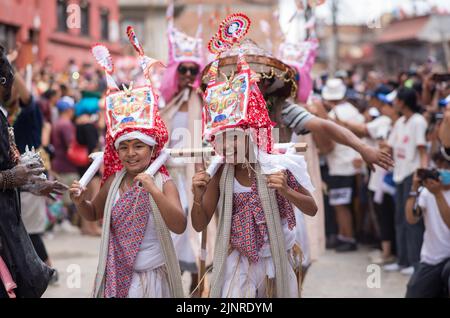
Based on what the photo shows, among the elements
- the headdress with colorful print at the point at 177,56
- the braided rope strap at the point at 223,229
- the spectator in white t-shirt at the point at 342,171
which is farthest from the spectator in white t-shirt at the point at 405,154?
the braided rope strap at the point at 223,229

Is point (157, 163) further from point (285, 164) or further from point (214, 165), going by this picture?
point (285, 164)

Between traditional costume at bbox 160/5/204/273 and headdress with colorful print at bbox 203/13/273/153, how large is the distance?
2.10m

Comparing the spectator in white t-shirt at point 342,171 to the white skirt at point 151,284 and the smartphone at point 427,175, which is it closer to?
the smartphone at point 427,175

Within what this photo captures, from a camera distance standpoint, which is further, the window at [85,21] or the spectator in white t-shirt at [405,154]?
the window at [85,21]

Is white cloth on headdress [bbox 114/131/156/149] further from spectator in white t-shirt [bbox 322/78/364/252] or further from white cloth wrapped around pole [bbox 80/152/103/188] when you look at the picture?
spectator in white t-shirt [bbox 322/78/364/252]

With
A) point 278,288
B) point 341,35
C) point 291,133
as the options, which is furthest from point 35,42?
point 341,35

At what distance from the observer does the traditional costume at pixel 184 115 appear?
554 centimetres

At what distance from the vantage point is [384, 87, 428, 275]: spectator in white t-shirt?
6695 millimetres

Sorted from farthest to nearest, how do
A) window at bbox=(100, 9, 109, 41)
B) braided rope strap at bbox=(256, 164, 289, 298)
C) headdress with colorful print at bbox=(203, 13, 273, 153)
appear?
window at bbox=(100, 9, 109, 41)
braided rope strap at bbox=(256, 164, 289, 298)
headdress with colorful print at bbox=(203, 13, 273, 153)

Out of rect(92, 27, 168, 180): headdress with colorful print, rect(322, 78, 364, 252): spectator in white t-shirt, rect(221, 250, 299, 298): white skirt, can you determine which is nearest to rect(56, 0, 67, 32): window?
rect(322, 78, 364, 252): spectator in white t-shirt

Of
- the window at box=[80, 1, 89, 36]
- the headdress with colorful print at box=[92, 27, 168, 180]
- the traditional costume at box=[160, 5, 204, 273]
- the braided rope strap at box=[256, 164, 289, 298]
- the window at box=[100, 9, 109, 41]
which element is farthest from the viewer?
the window at box=[100, 9, 109, 41]

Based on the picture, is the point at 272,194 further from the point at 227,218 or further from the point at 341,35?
the point at 341,35

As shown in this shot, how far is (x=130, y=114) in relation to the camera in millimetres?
3545
